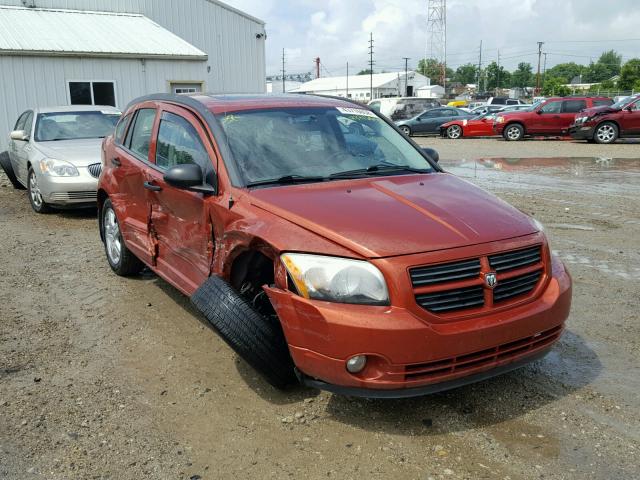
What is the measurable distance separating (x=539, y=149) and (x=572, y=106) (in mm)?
4439

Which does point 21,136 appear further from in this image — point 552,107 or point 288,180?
point 552,107

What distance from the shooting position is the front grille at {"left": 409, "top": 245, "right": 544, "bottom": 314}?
2912 millimetres

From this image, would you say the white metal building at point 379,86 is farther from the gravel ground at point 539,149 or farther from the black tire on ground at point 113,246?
the black tire on ground at point 113,246

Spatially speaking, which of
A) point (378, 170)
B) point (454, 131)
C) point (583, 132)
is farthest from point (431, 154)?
point (454, 131)

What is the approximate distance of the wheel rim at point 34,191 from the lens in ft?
30.4

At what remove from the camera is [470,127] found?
25.3 meters

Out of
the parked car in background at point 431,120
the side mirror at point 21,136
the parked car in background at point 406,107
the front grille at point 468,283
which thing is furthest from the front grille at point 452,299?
the parked car in background at point 406,107

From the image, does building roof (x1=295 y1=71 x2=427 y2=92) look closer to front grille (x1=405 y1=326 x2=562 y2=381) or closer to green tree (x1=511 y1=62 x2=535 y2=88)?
green tree (x1=511 y1=62 x2=535 y2=88)

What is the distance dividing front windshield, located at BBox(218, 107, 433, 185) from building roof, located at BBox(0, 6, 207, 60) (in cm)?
1583

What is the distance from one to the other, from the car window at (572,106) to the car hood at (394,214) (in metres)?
20.4

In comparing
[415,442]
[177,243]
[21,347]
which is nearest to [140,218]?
[177,243]

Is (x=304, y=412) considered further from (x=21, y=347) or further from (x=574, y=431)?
(x=21, y=347)

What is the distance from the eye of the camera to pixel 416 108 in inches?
1252

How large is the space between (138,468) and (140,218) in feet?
8.25
